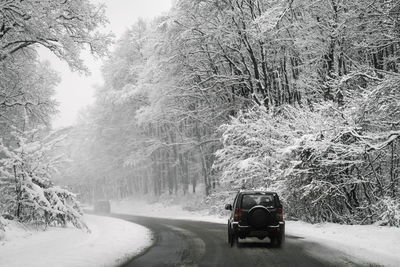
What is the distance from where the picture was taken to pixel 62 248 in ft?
36.7

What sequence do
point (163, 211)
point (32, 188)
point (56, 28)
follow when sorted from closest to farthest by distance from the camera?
point (32, 188), point (56, 28), point (163, 211)

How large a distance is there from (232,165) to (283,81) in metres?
6.82

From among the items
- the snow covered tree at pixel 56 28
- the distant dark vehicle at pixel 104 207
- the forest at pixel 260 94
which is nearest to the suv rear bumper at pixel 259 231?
the forest at pixel 260 94

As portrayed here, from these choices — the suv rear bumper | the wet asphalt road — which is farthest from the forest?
the wet asphalt road

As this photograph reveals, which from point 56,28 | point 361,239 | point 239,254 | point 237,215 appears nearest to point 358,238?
point 361,239

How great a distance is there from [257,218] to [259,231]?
0.39 metres

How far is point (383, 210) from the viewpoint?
1420cm

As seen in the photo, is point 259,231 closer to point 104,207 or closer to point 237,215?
point 237,215

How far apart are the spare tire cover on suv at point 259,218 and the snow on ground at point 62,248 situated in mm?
3356

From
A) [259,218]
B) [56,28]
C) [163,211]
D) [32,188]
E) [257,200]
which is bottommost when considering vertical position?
[163,211]

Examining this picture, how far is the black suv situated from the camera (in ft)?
38.6

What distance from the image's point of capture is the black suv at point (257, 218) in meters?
11.8

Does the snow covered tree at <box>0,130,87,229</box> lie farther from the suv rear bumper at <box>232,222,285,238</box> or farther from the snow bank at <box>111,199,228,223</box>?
the snow bank at <box>111,199,228,223</box>

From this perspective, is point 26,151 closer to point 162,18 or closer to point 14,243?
point 14,243
